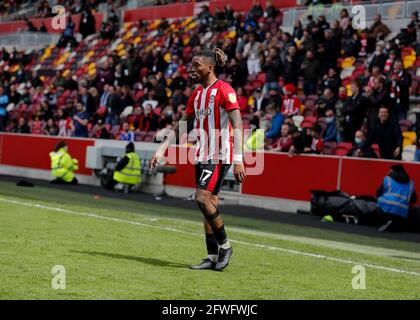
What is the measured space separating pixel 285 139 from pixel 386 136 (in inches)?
121

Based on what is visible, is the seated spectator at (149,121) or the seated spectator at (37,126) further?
the seated spectator at (37,126)

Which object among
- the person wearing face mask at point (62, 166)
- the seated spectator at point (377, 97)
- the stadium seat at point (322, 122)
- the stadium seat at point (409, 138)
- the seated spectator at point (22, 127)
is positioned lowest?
the person wearing face mask at point (62, 166)

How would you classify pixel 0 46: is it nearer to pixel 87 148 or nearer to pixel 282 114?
pixel 87 148

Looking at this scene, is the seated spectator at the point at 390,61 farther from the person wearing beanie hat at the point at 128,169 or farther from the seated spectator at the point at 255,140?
the person wearing beanie hat at the point at 128,169

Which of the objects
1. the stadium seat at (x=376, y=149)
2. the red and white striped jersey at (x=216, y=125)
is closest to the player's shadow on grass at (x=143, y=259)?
the red and white striped jersey at (x=216, y=125)

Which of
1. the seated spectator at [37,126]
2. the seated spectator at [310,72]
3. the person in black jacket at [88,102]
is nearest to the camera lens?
the seated spectator at [310,72]

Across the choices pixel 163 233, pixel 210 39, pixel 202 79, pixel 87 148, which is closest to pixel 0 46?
pixel 210 39

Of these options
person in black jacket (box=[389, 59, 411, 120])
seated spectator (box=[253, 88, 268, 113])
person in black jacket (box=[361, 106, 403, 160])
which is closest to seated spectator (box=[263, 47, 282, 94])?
seated spectator (box=[253, 88, 268, 113])

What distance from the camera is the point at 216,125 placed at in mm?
9305

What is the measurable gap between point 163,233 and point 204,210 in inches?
151

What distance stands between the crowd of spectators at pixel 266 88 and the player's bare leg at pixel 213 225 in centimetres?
972

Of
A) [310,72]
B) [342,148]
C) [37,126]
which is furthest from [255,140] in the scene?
[37,126]

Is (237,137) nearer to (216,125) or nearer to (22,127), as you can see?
(216,125)

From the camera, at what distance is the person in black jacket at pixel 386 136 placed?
18.3m
